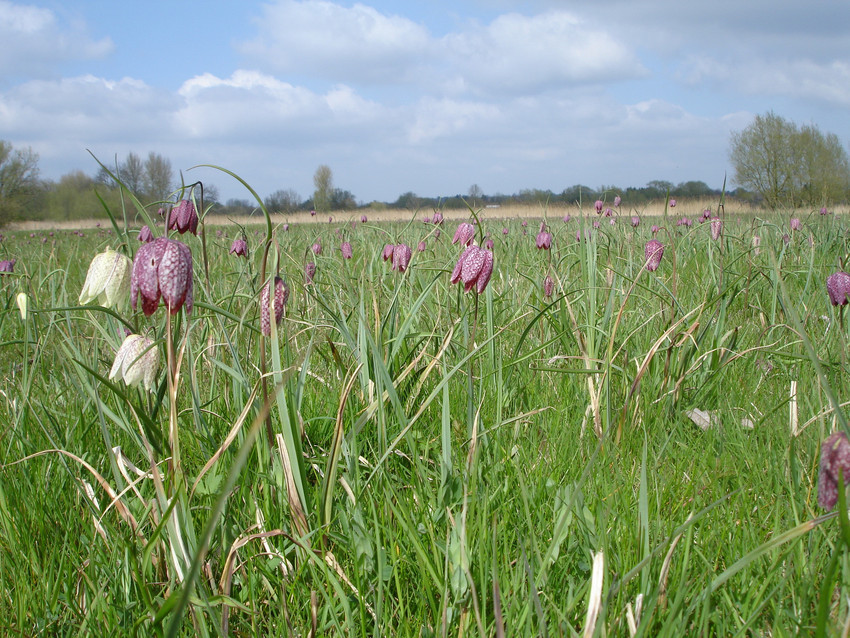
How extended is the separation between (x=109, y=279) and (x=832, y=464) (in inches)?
47.2

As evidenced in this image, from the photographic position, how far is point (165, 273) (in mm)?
918

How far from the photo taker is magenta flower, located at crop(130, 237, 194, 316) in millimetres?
917

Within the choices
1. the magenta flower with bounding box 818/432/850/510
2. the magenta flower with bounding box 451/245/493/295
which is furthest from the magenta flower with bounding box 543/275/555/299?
the magenta flower with bounding box 818/432/850/510

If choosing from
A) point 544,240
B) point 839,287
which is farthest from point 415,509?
point 544,240

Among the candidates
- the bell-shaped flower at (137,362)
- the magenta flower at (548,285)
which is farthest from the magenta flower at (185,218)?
the magenta flower at (548,285)

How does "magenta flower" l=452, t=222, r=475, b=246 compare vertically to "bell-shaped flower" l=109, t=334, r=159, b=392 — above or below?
above

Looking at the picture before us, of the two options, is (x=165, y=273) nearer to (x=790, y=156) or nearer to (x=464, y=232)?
(x=464, y=232)

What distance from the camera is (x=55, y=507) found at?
1188 mm

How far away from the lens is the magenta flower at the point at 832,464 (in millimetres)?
753

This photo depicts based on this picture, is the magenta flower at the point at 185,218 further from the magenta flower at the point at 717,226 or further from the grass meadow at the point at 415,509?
the magenta flower at the point at 717,226

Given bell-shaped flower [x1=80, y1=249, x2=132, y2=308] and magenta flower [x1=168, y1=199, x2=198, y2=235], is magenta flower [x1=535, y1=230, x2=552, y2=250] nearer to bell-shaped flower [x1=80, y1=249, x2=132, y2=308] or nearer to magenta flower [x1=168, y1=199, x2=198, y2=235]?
magenta flower [x1=168, y1=199, x2=198, y2=235]

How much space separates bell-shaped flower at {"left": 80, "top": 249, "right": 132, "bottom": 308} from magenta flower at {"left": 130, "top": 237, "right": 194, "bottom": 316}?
0.23 meters

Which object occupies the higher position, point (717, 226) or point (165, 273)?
point (717, 226)

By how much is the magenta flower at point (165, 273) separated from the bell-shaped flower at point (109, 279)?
23 centimetres
